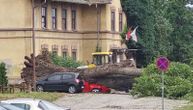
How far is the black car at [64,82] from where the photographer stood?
180ft

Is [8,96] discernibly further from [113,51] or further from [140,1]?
[140,1]

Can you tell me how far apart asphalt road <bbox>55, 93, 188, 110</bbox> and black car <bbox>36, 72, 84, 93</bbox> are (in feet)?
13.6

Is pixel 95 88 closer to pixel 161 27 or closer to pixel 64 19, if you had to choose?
pixel 64 19

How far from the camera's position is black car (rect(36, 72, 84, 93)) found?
5478cm

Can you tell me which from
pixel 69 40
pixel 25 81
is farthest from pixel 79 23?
pixel 25 81

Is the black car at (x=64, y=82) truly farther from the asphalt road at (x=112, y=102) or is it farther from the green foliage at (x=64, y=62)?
the green foliage at (x=64, y=62)

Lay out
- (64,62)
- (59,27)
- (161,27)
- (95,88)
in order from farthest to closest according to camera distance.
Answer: (161,27) → (59,27) → (64,62) → (95,88)

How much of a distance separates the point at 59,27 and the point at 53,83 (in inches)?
701

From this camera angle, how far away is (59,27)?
2849 inches

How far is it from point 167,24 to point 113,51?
717 inches

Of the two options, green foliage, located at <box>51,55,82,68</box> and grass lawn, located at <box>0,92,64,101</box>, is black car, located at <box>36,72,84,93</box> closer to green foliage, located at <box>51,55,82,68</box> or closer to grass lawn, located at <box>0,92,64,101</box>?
grass lawn, located at <box>0,92,64,101</box>

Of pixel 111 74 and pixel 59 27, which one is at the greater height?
pixel 59 27

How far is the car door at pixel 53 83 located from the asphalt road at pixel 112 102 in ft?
14.9

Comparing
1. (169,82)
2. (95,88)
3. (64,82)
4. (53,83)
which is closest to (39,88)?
(53,83)
